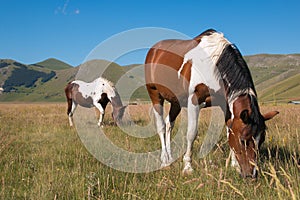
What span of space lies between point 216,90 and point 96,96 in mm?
9958

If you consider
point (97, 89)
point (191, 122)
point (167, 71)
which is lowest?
point (191, 122)

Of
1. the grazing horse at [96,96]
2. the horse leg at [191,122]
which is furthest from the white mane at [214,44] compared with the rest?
the grazing horse at [96,96]

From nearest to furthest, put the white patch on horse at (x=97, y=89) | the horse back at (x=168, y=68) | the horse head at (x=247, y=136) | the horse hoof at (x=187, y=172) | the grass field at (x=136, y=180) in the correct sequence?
the grass field at (x=136, y=180)
the horse head at (x=247, y=136)
the horse hoof at (x=187, y=172)
the horse back at (x=168, y=68)
the white patch on horse at (x=97, y=89)

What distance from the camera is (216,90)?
14.3 ft

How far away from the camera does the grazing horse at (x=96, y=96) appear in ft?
39.2

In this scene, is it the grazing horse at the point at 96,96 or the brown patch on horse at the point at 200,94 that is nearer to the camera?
the brown patch on horse at the point at 200,94

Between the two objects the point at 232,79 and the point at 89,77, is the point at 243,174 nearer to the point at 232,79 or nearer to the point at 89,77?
the point at 232,79

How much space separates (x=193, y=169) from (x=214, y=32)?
8.05 ft

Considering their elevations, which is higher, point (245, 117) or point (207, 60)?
point (207, 60)

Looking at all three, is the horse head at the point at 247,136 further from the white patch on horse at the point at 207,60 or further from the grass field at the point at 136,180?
the white patch on horse at the point at 207,60

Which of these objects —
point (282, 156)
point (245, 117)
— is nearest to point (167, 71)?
point (245, 117)

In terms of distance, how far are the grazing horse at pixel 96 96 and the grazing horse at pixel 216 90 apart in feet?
19.4

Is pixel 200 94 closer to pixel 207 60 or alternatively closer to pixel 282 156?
pixel 207 60

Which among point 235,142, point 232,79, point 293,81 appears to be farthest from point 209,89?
point 293,81
